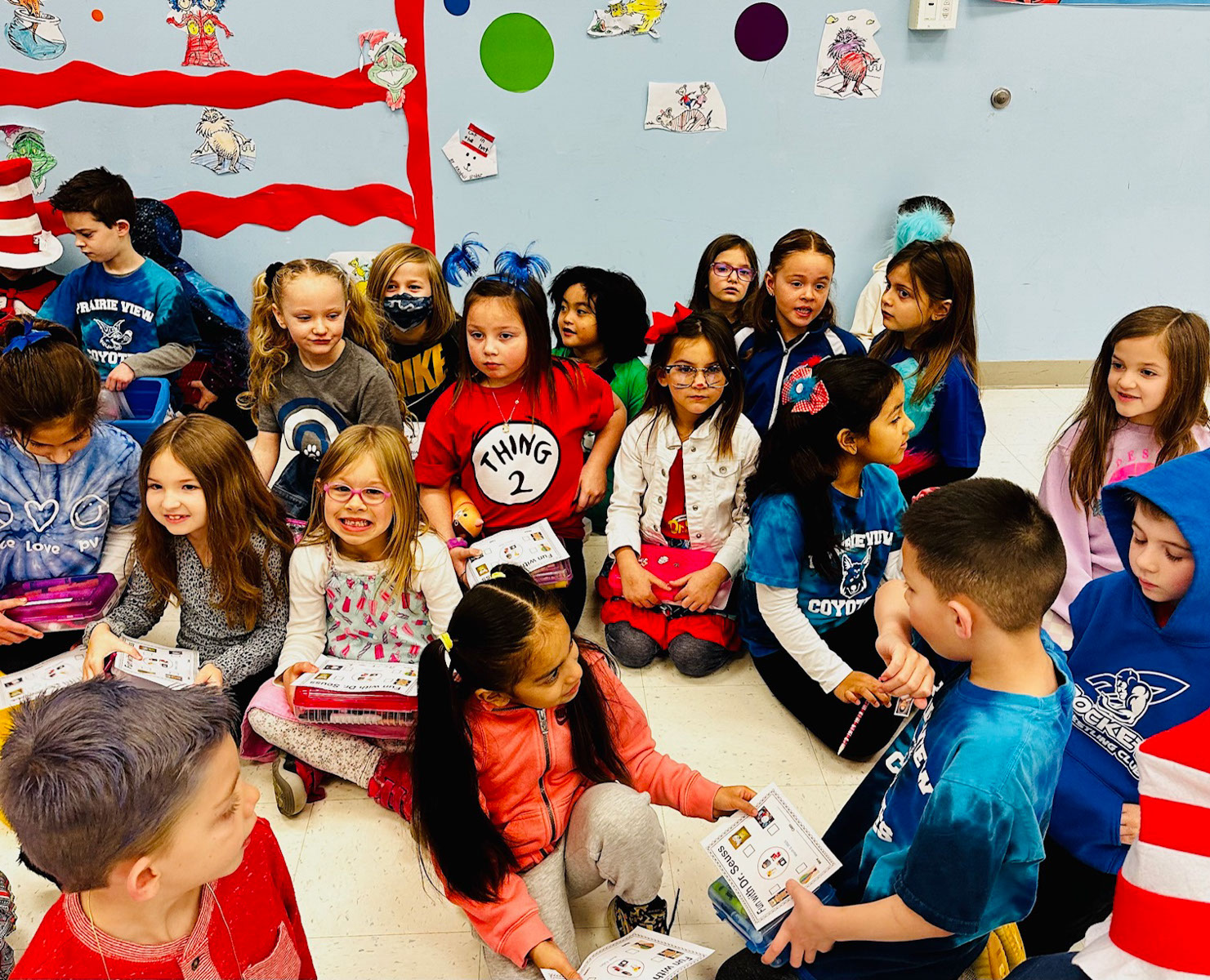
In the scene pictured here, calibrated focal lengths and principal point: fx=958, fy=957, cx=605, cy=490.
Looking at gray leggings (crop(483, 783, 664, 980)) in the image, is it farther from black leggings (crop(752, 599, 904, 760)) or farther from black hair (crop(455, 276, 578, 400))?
black hair (crop(455, 276, 578, 400))

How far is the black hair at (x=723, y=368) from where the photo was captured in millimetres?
2646

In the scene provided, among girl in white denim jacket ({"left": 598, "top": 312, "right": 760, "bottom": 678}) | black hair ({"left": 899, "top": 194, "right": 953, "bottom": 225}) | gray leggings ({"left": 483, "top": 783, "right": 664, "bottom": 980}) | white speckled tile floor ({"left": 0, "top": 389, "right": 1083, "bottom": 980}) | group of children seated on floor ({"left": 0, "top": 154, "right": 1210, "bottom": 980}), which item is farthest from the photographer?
black hair ({"left": 899, "top": 194, "right": 953, "bottom": 225})

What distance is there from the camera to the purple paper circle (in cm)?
388

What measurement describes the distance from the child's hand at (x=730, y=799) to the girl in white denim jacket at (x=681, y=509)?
0.91 meters

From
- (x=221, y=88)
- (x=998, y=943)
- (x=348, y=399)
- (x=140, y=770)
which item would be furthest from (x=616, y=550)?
(x=221, y=88)

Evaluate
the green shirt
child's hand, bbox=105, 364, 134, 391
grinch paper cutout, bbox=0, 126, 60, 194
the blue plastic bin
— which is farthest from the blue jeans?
grinch paper cutout, bbox=0, 126, 60, 194

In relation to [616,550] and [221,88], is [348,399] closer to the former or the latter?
[616,550]

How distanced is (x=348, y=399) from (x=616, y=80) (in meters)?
1.96

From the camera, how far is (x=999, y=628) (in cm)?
142

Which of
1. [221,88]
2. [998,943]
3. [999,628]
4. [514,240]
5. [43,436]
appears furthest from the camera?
[514,240]

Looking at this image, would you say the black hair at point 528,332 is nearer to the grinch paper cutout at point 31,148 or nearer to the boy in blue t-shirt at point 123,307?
the boy in blue t-shirt at point 123,307

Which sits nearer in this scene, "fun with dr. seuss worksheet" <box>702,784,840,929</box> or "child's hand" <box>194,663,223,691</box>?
"fun with dr. seuss worksheet" <box>702,784,840,929</box>

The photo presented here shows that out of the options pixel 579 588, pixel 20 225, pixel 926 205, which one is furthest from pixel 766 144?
pixel 20 225

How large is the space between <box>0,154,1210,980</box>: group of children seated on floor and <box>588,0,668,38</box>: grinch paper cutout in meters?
1.20
